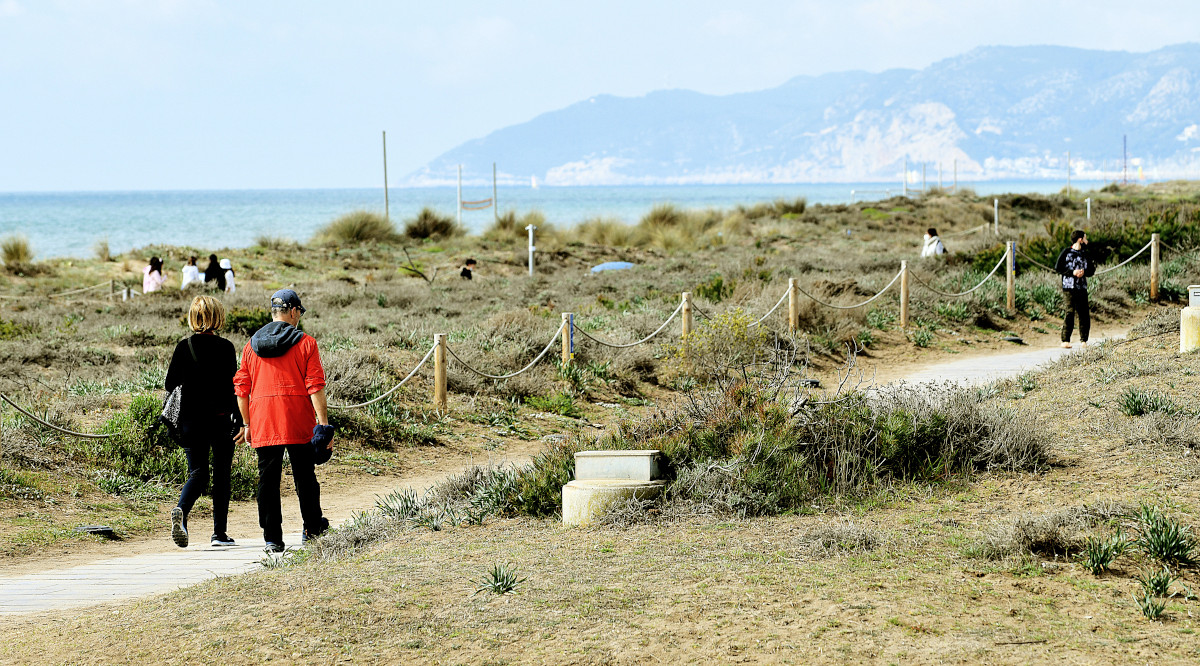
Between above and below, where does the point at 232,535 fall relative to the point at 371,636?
below

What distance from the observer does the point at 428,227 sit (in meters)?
38.8

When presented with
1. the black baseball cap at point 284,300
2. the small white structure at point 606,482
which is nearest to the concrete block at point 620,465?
the small white structure at point 606,482

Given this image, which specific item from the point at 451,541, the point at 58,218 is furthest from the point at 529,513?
the point at 58,218

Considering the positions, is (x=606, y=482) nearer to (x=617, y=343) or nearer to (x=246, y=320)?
(x=617, y=343)

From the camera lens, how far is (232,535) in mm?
7848

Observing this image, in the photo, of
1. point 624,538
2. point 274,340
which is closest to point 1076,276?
point 624,538

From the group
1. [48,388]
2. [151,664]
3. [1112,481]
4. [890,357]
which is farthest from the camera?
[890,357]

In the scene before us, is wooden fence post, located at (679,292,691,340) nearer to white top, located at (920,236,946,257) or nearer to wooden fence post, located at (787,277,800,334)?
wooden fence post, located at (787,277,800,334)

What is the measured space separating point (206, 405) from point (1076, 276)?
468 inches

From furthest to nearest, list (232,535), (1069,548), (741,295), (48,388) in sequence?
1. (741,295)
2. (48,388)
3. (232,535)
4. (1069,548)

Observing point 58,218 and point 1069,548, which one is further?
point 58,218

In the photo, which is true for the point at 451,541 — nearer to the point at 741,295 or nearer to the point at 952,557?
the point at 952,557

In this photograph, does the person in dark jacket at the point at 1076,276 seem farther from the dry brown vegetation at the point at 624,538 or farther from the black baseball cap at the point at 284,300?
the black baseball cap at the point at 284,300

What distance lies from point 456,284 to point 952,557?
66.5 ft
